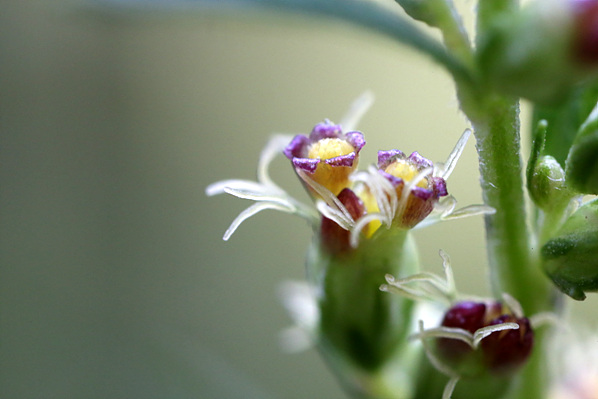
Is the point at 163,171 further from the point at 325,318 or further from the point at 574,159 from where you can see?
the point at 574,159

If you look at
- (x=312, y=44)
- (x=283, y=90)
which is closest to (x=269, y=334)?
(x=283, y=90)

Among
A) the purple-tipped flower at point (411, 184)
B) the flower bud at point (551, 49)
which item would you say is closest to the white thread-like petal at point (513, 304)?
the purple-tipped flower at point (411, 184)

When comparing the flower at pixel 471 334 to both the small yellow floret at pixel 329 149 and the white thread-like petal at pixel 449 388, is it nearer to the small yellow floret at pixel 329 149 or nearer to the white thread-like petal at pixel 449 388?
the white thread-like petal at pixel 449 388

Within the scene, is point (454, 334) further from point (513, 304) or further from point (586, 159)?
point (586, 159)

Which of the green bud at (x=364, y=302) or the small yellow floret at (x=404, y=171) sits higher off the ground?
the small yellow floret at (x=404, y=171)

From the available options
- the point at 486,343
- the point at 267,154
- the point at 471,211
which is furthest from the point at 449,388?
the point at 267,154
